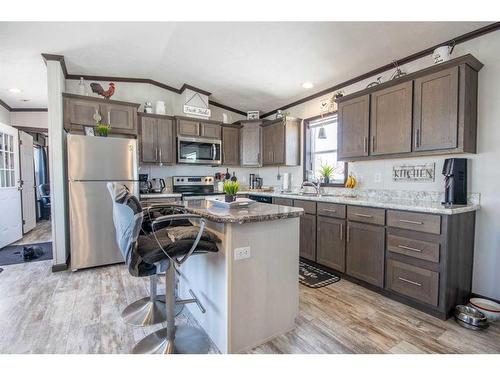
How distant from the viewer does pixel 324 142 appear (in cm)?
389

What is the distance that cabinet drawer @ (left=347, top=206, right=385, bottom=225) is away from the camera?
235 centimetres

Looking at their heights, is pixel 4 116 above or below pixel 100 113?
above

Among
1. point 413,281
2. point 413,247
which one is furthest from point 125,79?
point 413,281

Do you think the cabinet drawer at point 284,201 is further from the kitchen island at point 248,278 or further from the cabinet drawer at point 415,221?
the kitchen island at point 248,278

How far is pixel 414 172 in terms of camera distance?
266cm

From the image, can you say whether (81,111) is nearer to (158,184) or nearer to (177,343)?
(158,184)

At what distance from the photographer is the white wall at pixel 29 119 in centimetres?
511

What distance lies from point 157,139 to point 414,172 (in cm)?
355

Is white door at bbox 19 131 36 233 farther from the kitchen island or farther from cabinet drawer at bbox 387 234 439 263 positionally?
cabinet drawer at bbox 387 234 439 263

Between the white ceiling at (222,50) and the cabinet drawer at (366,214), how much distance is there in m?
1.72

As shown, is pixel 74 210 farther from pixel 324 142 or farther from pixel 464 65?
pixel 464 65

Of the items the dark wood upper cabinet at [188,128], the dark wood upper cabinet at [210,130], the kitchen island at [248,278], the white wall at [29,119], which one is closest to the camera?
the kitchen island at [248,278]

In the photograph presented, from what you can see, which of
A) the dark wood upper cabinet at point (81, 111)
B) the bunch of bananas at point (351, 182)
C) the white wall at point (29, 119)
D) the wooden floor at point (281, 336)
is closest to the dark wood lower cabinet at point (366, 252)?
the wooden floor at point (281, 336)

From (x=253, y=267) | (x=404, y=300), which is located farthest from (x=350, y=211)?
Result: (x=253, y=267)
